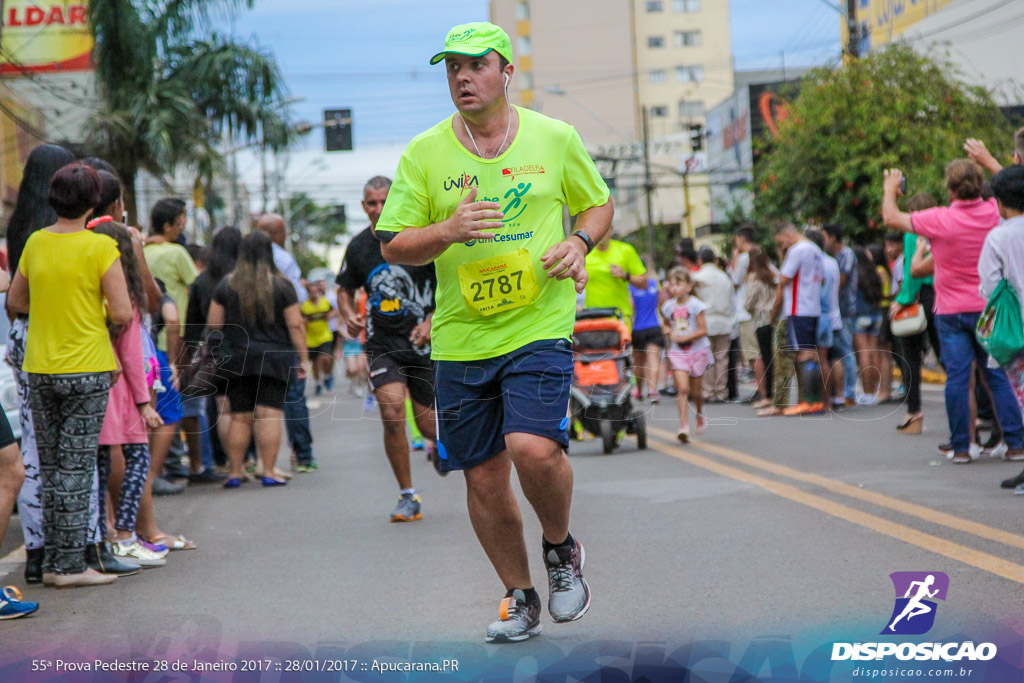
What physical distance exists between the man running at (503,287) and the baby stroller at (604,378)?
22.1 ft

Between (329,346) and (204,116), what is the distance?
22.7ft

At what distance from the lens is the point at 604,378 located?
1170cm

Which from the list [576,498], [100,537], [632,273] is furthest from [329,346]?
[100,537]

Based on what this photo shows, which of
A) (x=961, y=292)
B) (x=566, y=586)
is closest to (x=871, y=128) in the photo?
(x=961, y=292)

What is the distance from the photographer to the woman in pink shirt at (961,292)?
9.23 m

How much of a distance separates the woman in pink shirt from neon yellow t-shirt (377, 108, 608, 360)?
4987 millimetres

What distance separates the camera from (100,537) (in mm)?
6902

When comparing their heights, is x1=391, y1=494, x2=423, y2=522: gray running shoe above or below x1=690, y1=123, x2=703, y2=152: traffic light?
below

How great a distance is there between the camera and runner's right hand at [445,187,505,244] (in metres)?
4.43

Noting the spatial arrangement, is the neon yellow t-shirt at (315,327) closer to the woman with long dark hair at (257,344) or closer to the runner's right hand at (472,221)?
the woman with long dark hair at (257,344)

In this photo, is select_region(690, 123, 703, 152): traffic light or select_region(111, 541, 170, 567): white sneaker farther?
select_region(690, 123, 703, 152): traffic light

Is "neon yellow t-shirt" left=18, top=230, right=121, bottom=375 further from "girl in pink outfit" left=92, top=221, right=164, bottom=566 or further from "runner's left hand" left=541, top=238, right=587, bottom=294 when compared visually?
"runner's left hand" left=541, top=238, right=587, bottom=294

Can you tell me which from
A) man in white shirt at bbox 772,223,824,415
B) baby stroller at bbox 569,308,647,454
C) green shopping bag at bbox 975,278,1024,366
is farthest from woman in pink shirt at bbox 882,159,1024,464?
man in white shirt at bbox 772,223,824,415

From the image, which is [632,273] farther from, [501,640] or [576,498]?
[501,640]
